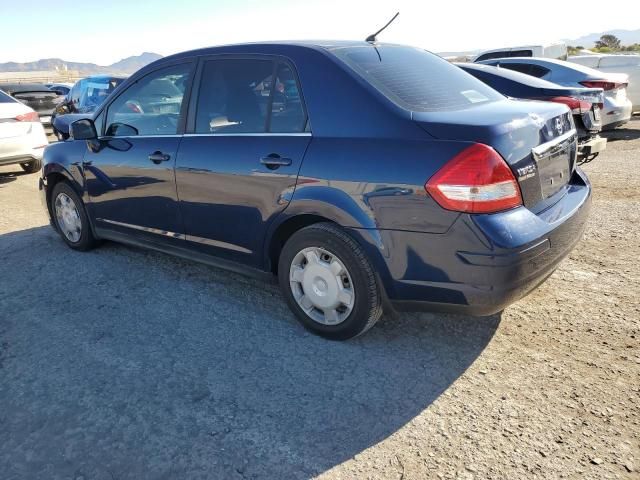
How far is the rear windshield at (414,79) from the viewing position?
303 cm

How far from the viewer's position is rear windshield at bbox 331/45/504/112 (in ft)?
9.93

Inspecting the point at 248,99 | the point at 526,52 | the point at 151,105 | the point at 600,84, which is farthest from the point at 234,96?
the point at 526,52

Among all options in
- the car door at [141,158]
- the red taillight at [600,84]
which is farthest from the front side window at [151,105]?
the red taillight at [600,84]

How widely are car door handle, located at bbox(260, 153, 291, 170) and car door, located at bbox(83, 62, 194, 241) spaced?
36.1 inches

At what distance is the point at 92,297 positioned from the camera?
13.4 ft

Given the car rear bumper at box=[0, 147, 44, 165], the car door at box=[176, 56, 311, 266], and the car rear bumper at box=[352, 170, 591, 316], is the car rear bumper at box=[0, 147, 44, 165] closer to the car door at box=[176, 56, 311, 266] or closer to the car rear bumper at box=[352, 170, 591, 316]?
the car door at box=[176, 56, 311, 266]

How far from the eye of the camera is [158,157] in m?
3.97

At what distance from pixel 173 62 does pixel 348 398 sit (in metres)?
2.80

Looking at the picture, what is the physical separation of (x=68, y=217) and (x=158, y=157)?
174 centimetres

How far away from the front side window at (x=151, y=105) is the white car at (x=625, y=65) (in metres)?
10.9

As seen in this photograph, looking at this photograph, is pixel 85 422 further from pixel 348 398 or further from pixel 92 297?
pixel 92 297

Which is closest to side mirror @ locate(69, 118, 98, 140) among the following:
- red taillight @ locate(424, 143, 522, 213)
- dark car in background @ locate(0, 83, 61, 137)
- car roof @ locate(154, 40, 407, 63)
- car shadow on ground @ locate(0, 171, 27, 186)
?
car roof @ locate(154, 40, 407, 63)

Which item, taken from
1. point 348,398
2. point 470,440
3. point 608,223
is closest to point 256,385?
point 348,398

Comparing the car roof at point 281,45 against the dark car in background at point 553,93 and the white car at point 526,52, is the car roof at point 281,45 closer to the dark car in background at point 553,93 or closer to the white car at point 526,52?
the dark car in background at point 553,93
